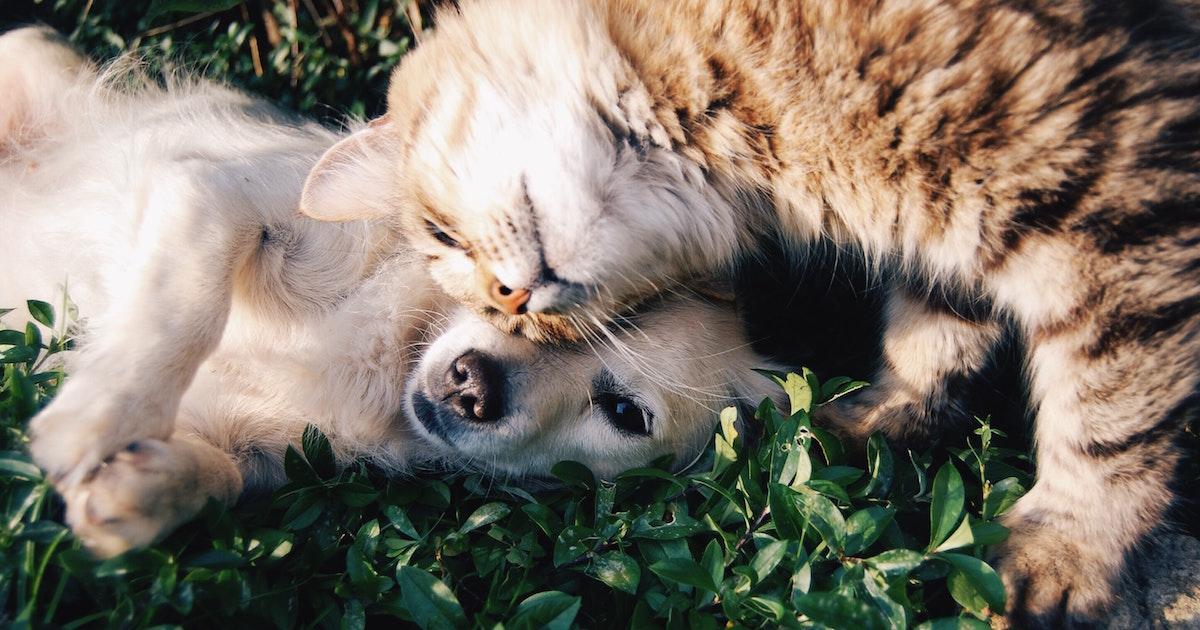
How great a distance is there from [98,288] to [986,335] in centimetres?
278

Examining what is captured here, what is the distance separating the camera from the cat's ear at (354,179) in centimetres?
276

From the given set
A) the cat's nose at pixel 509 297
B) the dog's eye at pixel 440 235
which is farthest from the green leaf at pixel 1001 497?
the dog's eye at pixel 440 235

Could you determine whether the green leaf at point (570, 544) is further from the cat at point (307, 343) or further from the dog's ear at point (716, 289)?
the dog's ear at point (716, 289)

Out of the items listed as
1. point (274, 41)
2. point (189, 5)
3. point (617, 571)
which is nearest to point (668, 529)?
point (617, 571)

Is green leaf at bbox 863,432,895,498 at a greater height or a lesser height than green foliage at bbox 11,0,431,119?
lesser

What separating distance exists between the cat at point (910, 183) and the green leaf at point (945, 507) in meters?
0.26

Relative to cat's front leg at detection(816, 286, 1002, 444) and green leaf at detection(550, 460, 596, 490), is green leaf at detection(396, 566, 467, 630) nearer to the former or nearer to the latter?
green leaf at detection(550, 460, 596, 490)

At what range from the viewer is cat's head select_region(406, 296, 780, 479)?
2.73 m

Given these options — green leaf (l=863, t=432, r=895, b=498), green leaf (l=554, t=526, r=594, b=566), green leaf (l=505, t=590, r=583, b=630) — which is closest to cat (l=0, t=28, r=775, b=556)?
green leaf (l=554, t=526, r=594, b=566)

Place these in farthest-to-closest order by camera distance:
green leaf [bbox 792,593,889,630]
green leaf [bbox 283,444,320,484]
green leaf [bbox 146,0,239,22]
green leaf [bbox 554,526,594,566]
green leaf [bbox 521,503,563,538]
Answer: green leaf [bbox 146,0,239,22] → green leaf [bbox 283,444,320,484] → green leaf [bbox 521,503,563,538] → green leaf [bbox 554,526,594,566] → green leaf [bbox 792,593,889,630]

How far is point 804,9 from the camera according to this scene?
2.27 metres

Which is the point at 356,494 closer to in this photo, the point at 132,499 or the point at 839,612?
the point at 132,499

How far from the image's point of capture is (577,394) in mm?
2846

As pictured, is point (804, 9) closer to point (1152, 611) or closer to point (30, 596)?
point (1152, 611)
